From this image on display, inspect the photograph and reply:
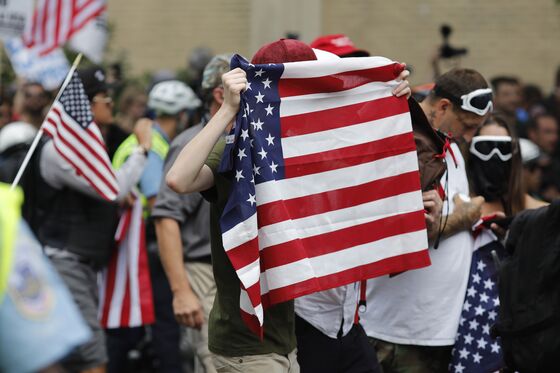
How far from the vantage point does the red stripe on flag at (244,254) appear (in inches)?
168

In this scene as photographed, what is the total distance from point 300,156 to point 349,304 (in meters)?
0.83

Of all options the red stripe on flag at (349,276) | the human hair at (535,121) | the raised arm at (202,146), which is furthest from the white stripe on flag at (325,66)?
the human hair at (535,121)

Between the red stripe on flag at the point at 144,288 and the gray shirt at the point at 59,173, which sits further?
the red stripe on flag at the point at 144,288

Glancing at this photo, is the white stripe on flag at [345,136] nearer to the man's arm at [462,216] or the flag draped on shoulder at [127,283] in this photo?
the man's arm at [462,216]

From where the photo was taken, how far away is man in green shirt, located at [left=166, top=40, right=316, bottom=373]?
4.25 metres

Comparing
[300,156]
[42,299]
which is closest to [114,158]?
[300,156]

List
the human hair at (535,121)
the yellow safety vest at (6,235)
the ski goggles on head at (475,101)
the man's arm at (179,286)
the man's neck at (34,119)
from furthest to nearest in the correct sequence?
1. the human hair at (535,121)
2. the man's neck at (34,119)
3. the man's arm at (179,286)
4. the ski goggles on head at (475,101)
5. the yellow safety vest at (6,235)

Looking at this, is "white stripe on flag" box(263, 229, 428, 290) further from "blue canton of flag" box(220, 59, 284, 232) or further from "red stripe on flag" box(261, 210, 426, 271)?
"blue canton of flag" box(220, 59, 284, 232)

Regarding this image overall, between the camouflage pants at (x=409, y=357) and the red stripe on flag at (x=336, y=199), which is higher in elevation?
Result: the red stripe on flag at (x=336, y=199)

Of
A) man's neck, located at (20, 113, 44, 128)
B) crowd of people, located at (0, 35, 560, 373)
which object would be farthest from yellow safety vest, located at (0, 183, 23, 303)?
man's neck, located at (20, 113, 44, 128)

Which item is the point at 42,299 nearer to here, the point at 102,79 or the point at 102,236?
the point at 102,236

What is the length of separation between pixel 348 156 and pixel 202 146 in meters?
0.80

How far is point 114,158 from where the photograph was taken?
8703 millimetres

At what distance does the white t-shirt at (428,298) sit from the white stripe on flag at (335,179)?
0.74 metres
